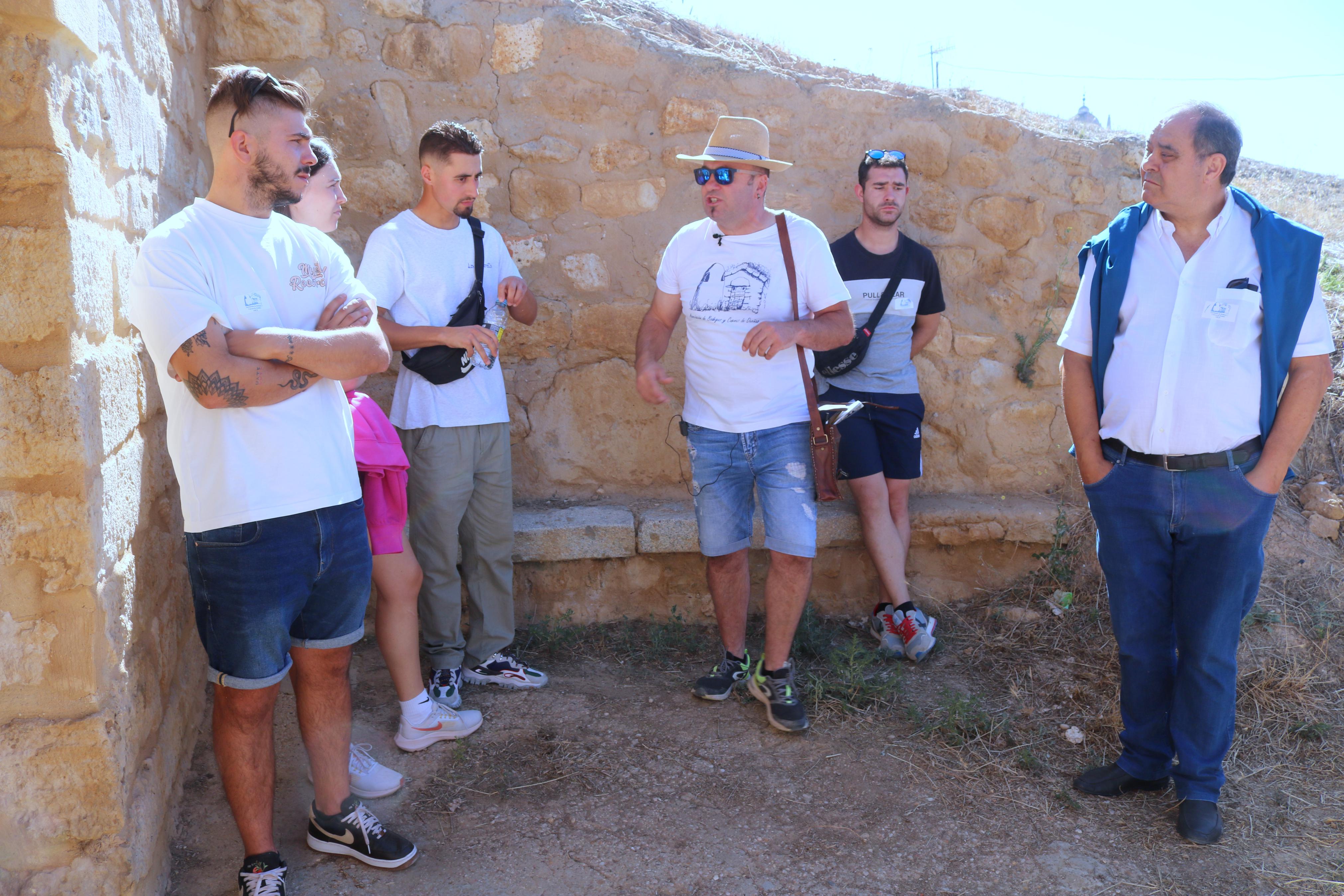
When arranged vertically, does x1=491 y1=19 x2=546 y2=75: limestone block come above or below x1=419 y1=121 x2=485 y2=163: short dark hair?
above

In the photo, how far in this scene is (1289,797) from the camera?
9.43 feet

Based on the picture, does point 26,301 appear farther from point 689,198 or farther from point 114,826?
point 689,198

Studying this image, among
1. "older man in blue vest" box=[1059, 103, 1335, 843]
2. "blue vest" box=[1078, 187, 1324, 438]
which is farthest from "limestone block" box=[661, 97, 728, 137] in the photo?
"blue vest" box=[1078, 187, 1324, 438]

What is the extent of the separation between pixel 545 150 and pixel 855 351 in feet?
5.14

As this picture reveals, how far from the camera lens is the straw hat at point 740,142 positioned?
10.5 ft

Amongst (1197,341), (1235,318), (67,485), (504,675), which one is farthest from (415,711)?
(1235,318)

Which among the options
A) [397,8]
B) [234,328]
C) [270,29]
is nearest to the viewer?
[234,328]

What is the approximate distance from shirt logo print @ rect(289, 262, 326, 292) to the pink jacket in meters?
0.48

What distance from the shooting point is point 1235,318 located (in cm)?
253

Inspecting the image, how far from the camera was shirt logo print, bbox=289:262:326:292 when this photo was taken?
2.22 metres

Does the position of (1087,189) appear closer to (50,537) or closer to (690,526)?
(690,526)

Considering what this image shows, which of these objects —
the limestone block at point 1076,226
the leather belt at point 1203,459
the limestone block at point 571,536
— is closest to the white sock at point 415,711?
the limestone block at point 571,536

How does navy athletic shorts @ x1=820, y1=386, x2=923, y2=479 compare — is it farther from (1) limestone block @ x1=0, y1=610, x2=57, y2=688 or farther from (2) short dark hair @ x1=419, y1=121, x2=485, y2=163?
(1) limestone block @ x1=0, y1=610, x2=57, y2=688

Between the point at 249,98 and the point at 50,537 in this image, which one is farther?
the point at 249,98
